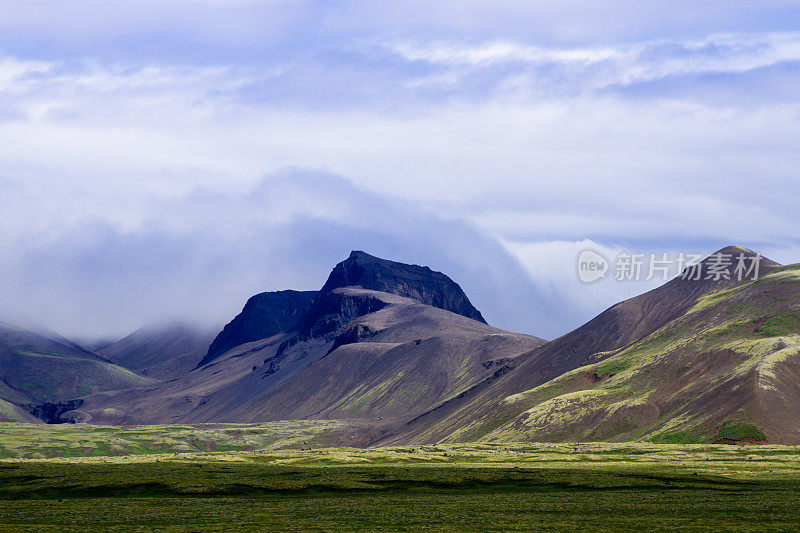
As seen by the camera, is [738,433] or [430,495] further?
[738,433]

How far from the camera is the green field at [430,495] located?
74312 millimetres

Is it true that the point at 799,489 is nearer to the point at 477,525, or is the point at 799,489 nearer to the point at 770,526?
the point at 770,526

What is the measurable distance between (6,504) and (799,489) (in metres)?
95.7

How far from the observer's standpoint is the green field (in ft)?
244

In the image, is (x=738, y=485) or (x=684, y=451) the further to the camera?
(x=684, y=451)

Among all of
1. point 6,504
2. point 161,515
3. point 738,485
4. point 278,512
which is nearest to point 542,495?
point 738,485

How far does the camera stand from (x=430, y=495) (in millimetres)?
103750

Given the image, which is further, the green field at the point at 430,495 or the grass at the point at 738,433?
the grass at the point at 738,433

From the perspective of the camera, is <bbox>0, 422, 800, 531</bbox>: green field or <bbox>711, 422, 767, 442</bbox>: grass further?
<bbox>711, 422, 767, 442</bbox>: grass

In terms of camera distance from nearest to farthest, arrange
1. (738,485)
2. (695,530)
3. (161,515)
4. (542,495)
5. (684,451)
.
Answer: (695,530) → (161,515) → (542,495) → (738,485) → (684,451)

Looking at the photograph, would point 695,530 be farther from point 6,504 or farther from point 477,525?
point 6,504

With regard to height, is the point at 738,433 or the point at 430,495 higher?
the point at 738,433

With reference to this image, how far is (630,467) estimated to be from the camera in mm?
145000

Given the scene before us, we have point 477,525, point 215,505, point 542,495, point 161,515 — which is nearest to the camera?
point 477,525
